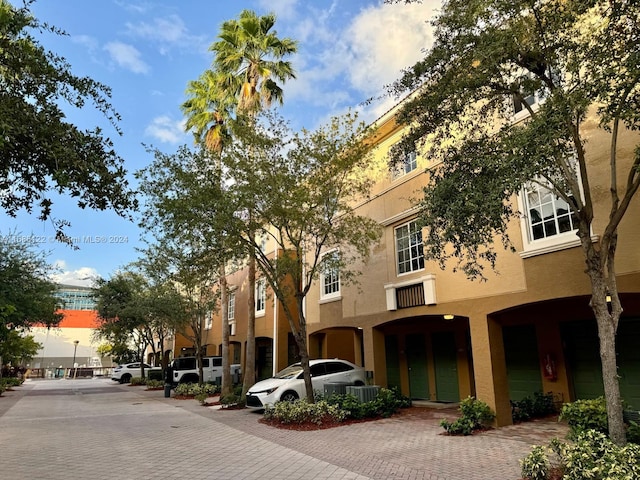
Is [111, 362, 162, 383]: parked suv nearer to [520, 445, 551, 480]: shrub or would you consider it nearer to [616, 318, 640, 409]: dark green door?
[616, 318, 640, 409]: dark green door

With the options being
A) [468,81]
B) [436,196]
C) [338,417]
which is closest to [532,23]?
[468,81]

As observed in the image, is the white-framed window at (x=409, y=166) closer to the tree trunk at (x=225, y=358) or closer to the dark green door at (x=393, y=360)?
the dark green door at (x=393, y=360)

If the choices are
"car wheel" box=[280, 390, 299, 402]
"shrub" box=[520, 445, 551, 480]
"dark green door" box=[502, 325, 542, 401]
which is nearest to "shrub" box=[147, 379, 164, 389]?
"car wheel" box=[280, 390, 299, 402]

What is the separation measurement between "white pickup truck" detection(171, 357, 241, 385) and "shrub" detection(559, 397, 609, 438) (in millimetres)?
21168

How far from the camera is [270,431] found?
38.0 feet

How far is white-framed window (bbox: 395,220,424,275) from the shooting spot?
45.8 ft

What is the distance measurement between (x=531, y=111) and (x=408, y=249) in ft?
24.6

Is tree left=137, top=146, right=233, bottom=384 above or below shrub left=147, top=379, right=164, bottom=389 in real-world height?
above

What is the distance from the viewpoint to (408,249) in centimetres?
1444

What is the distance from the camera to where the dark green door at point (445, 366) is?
50.0ft

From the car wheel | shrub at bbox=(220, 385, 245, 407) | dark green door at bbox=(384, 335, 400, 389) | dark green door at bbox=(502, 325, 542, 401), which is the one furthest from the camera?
dark green door at bbox=(384, 335, 400, 389)

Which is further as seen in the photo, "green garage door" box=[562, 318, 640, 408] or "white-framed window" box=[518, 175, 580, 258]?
"green garage door" box=[562, 318, 640, 408]

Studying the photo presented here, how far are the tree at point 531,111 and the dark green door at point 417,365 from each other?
29.5 feet

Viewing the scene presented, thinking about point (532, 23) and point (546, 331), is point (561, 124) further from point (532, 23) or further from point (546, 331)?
point (546, 331)
